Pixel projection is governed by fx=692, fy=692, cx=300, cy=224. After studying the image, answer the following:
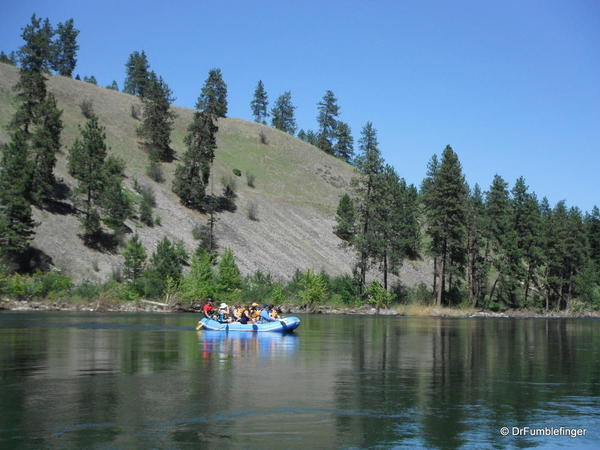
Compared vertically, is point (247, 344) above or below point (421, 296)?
below

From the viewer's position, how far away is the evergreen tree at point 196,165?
98.4 m

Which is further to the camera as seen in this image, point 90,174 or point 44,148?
point 90,174

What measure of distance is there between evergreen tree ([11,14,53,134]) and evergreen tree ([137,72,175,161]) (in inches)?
717

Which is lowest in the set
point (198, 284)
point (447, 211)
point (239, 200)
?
point (198, 284)

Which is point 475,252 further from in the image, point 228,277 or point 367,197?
point 228,277

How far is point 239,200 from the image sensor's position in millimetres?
109438

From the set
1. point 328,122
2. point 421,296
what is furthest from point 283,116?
point 421,296

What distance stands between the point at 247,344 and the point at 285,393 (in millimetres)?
17156

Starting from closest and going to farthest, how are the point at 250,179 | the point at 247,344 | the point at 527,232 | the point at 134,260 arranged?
1. the point at 247,344
2. the point at 134,260
3. the point at 527,232
4. the point at 250,179

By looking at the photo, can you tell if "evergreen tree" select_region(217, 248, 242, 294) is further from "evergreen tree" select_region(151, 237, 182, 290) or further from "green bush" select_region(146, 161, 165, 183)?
"green bush" select_region(146, 161, 165, 183)

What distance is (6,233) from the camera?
65.4 m

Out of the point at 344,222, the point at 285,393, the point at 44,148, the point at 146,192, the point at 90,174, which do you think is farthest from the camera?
the point at 344,222

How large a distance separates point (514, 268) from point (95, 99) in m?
77.1

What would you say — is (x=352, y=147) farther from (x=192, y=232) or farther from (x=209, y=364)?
(x=209, y=364)
